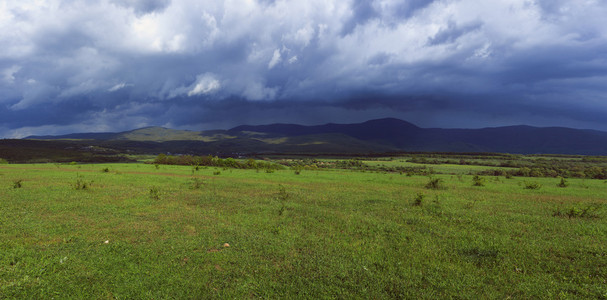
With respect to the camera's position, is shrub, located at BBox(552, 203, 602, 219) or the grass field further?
shrub, located at BBox(552, 203, 602, 219)

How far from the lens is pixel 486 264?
9570 millimetres

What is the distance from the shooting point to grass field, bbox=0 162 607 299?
7.91 m

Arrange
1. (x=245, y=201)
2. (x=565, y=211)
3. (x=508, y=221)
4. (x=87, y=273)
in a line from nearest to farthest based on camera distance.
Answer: (x=87, y=273)
(x=508, y=221)
(x=565, y=211)
(x=245, y=201)

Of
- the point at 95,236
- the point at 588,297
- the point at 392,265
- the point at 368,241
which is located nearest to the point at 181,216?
the point at 95,236

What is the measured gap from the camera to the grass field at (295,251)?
311 inches

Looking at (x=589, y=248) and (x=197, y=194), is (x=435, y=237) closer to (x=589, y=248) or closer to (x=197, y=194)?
(x=589, y=248)

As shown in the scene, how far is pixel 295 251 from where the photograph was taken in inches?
422

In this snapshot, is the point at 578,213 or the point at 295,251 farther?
the point at 578,213

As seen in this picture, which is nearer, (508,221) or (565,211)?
(508,221)

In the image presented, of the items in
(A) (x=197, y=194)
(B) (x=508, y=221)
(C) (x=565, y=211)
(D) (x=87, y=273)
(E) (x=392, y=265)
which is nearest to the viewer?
(D) (x=87, y=273)

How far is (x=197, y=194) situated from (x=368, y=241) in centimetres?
1706

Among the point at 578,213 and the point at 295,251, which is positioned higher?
the point at 295,251

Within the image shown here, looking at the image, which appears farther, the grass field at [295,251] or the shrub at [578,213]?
the shrub at [578,213]

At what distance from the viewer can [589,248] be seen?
1076cm
